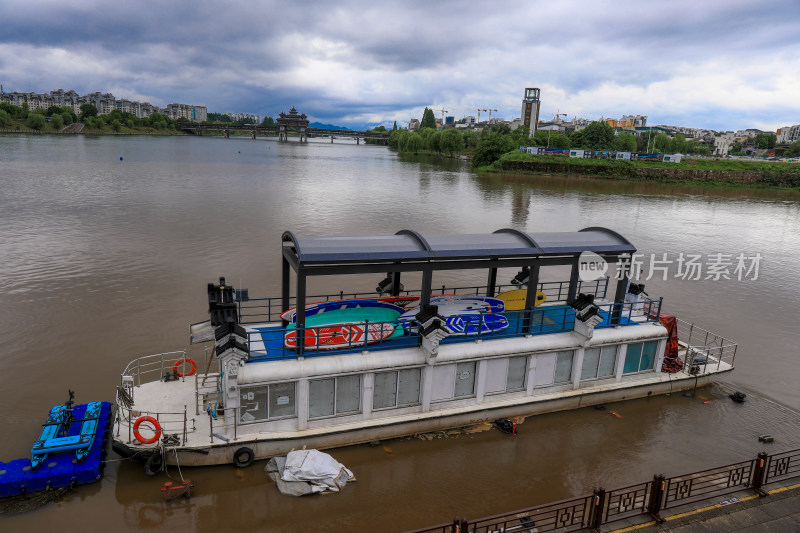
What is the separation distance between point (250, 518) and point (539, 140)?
13950 cm

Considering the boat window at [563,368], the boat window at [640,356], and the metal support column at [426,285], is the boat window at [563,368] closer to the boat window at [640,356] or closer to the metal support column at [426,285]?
the boat window at [640,356]

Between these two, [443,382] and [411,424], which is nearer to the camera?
[411,424]

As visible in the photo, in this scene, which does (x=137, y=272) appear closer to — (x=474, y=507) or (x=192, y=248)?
(x=192, y=248)

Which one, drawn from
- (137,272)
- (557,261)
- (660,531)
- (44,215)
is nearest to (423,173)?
(44,215)

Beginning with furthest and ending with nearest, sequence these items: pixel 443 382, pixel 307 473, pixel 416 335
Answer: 1. pixel 416 335
2. pixel 443 382
3. pixel 307 473

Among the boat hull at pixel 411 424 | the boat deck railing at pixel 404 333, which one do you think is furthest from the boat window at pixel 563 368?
the boat deck railing at pixel 404 333

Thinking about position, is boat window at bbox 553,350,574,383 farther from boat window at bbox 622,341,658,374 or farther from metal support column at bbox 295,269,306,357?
Answer: metal support column at bbox 295,269,306,357

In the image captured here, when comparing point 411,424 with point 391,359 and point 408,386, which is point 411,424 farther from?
point 391,359

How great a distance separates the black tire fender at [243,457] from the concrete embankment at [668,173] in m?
97.3

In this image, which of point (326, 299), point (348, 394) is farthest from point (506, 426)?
point (326, 299)

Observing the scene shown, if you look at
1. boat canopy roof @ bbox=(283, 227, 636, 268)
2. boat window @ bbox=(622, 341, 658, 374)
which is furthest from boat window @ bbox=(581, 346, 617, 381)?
boat canopy roof @ bbox=(283, 227, 636, 268)

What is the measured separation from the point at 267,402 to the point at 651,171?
10601 cm

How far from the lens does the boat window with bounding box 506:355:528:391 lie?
A: 15.2 metres

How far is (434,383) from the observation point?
14.3m
